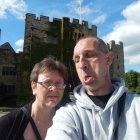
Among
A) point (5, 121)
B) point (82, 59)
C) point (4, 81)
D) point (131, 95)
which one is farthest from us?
point (4, 81)

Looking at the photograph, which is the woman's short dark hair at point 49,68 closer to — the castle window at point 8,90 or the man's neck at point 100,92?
the man's neck at point 100,92

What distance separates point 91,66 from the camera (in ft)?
5.92

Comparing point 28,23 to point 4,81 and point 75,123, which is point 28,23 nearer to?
point 4,81

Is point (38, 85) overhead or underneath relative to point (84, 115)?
overhead

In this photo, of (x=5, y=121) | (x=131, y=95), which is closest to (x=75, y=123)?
(x=131, y=95)

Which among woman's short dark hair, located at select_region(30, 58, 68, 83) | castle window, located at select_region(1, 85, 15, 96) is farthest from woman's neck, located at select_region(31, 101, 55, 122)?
castle window, located at select_region(1, 85, 15, 96)

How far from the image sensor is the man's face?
5.86 ft

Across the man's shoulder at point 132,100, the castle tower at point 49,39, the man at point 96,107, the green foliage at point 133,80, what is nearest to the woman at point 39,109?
the man at point 96,107

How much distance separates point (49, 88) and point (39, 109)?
290mm

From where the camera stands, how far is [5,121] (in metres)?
2.34

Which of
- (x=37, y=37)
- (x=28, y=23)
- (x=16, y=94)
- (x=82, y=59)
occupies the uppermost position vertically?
(x=28, y=23)

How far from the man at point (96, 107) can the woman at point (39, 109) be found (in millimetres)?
773

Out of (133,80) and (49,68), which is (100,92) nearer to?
(49,68)

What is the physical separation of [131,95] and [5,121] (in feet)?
4.42
